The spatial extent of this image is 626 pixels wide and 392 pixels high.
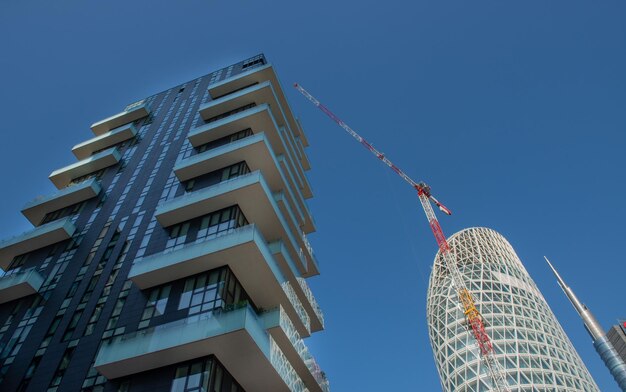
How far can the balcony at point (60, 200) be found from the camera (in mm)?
38719

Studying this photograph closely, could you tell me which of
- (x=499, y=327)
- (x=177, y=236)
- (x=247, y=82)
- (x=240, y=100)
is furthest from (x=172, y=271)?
(x=499, y=327)

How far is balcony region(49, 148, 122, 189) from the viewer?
42250 millimetres

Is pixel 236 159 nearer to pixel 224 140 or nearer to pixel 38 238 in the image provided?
pixel 224 140

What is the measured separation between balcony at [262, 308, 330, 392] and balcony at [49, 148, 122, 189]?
80.5 ft

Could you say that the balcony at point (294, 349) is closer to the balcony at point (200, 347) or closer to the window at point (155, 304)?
the balcony at point (200, 347)

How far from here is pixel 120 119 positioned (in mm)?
49312

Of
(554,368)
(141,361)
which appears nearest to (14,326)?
(141,361)

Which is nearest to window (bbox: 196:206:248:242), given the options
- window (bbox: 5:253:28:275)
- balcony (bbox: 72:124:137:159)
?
window (bbox: 5:253:28:275)

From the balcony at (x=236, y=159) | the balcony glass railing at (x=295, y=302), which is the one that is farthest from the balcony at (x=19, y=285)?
the balcony glass railing at (x=295, y=302)

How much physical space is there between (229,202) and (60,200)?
18.4m

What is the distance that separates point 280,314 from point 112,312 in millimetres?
9867

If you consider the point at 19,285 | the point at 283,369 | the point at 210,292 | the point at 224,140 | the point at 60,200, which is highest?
the point at 224,140

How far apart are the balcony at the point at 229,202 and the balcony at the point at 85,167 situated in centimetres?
1485

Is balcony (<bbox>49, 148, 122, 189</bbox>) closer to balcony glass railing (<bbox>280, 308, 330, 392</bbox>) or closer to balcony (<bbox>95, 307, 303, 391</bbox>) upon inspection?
balcony (<bbox>95, 307, 303, 391</bbox>)
